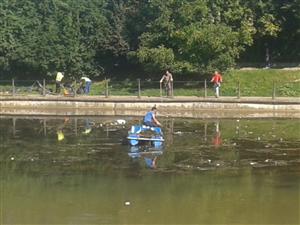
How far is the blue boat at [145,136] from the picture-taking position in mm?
28281

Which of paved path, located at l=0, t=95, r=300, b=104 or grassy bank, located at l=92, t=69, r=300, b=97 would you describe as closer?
paved path, located at l=0, t=95, r=300, b=104

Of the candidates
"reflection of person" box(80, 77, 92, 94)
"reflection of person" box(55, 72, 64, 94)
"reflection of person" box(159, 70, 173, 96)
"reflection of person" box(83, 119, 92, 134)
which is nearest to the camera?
"reflection of person" box(83, 119, 92, 134)

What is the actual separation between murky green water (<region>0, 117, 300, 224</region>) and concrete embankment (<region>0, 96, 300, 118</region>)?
7450 mm

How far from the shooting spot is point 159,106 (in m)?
44.8

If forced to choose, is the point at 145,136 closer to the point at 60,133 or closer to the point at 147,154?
the point at 147,154

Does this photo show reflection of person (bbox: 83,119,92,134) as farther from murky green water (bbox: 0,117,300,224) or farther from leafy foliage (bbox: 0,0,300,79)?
leafy foliage (bbox: 0,0,300,79)

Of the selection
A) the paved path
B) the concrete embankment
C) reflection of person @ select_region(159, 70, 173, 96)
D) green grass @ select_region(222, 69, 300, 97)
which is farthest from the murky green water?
green grass @ select_region(222, 69, 300, 97)

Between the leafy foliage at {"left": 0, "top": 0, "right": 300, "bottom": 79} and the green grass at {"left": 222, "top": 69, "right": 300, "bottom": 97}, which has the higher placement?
the leafy foliage at {"left": 0, "top": 0, "right": 300, "bottom": 79}

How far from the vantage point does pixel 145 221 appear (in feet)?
52.3

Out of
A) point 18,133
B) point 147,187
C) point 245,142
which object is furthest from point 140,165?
point 18,133

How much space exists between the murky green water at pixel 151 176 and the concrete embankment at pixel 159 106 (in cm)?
745

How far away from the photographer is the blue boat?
2828 centimetres

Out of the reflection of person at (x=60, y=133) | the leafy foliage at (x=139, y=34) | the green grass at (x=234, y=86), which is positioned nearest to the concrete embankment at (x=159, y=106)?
the green grass at (x=234, y=86)

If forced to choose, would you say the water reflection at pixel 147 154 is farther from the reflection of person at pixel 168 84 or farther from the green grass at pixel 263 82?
the green grass at pixel 263 82
